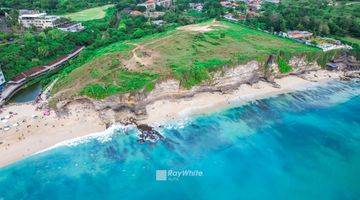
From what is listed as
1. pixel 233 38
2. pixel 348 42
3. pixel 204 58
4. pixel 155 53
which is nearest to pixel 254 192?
pixel 204 58

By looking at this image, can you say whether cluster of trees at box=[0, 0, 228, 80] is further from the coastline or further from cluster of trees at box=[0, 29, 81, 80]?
the coastline

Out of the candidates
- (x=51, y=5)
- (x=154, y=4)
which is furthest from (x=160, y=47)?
(x=51, y=5)

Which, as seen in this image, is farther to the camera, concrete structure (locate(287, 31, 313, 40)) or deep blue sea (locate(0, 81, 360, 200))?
concrete structure (locate(287, 31, 313, 40))

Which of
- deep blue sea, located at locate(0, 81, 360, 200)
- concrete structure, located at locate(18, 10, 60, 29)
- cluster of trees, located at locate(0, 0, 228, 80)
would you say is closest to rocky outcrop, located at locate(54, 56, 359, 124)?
deep blue sea, located at locate(0, 81, 360, 200)

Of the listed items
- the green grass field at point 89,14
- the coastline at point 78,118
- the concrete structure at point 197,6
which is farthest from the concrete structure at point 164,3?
the coastline at point 78,118

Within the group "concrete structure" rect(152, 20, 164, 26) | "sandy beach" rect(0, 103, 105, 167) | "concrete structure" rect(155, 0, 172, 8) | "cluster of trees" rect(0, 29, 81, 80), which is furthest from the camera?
"concrete structure" rect(155, 0, 172, 8)

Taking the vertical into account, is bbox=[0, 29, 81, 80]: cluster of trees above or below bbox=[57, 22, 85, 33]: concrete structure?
below

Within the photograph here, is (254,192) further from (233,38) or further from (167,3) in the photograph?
(167,3)
